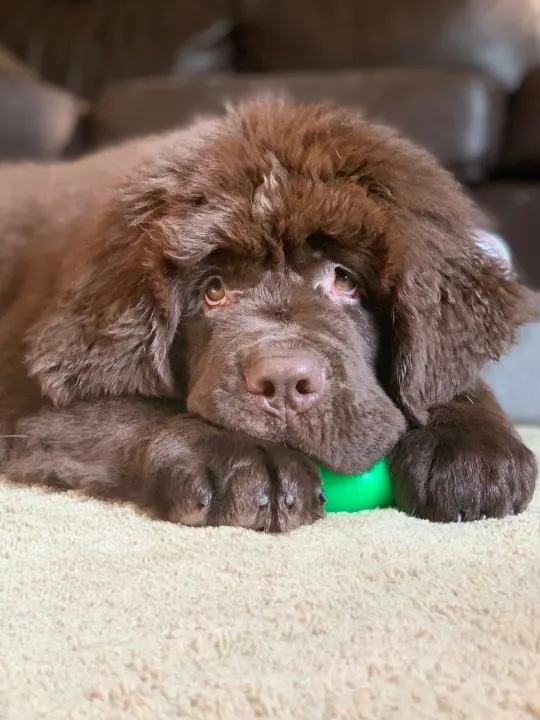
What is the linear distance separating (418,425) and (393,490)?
150 millimetres

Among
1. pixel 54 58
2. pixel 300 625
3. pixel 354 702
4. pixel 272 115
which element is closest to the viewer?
pixel 354 702

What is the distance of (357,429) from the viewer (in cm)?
136

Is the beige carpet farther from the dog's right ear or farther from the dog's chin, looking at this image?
the dog's right ear

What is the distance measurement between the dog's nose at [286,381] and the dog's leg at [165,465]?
8 cm

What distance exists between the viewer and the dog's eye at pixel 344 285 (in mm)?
1544

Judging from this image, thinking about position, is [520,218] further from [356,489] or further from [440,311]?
[356,489]

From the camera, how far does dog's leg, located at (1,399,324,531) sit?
4.08 feet

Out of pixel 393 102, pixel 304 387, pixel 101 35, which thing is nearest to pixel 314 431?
pixel 304 387

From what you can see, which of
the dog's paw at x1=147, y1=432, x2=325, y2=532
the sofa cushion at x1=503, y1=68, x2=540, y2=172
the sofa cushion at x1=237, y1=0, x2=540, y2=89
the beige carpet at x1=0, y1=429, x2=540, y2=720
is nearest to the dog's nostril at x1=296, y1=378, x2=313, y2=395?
the dog's paw at x1=147, y1=432, x2=325, y2=532

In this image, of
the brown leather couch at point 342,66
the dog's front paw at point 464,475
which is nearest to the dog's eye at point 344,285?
the dog's front paw at point 464,475

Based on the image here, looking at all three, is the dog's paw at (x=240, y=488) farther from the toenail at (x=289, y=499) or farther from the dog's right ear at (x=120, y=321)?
the dog's right ear at (x=120, y=321)

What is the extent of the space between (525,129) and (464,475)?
2.24 metres

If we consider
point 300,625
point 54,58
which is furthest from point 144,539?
point 54,58

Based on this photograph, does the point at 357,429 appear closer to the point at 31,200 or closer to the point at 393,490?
the point at 393,490
